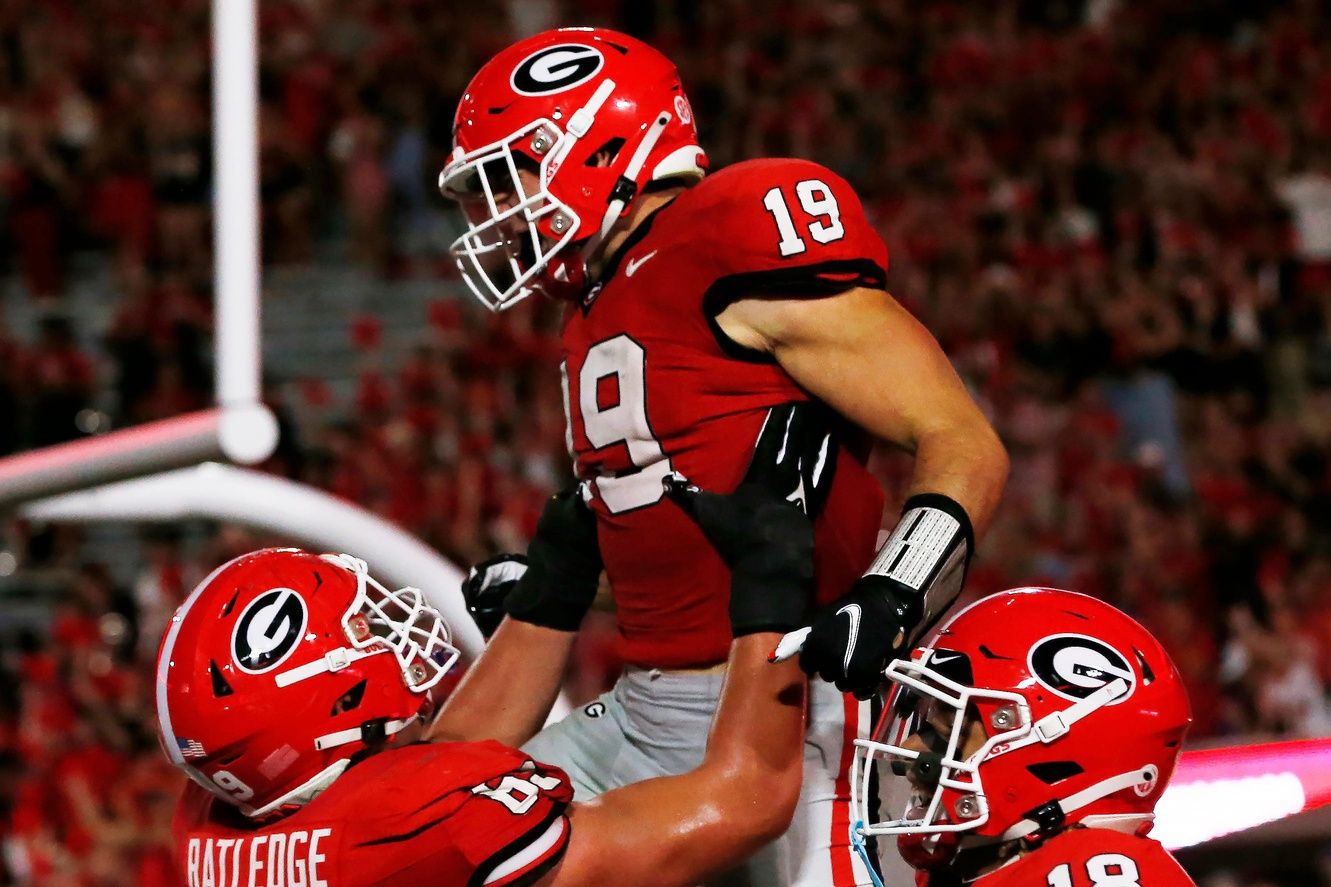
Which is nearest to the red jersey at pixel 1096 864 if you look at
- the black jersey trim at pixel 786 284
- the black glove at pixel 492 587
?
the black jersey trim at pixel 786 284

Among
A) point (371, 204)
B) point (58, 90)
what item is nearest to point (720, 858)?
point (371, 204)

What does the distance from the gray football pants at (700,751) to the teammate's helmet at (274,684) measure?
39 cm

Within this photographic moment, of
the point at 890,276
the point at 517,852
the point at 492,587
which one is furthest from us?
the point at 890,276

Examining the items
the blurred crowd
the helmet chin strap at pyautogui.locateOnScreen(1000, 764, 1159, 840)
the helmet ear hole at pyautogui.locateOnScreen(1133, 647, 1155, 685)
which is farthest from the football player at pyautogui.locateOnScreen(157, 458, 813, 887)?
the blurred crowd

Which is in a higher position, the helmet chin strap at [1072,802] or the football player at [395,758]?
the football player at [395,758]

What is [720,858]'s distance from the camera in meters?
2.28

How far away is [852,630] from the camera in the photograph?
215cm

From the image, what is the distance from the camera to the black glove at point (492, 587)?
3.15 metres

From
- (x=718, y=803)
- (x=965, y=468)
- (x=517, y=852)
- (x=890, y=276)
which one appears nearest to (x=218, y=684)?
(x=517, y=852)

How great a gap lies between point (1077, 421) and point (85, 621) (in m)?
4.55

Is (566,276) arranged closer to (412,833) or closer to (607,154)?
(607,154)

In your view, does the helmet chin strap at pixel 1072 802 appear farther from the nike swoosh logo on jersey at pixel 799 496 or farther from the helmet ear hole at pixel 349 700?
the helmet ear hole at pixel 349 700

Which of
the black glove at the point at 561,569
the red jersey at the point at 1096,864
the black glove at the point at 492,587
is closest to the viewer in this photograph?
the red jersey at the point at 1096,864

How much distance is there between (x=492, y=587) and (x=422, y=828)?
1036mm
